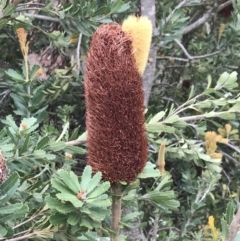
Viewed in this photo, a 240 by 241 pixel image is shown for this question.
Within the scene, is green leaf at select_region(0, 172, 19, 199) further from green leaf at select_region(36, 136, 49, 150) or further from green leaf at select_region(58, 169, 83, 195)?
green leaf at select_region(36, 136, 49, 150)

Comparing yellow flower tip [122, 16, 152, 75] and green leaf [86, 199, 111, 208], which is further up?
yellow flower tip [122, 16, 152, 75]

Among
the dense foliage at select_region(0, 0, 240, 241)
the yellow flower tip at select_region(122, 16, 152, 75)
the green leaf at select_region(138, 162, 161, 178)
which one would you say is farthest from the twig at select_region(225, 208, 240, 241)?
the yellow flower tip at select_region(122, 16, 152, 75)

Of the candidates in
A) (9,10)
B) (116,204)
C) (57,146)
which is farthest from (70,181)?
(9,10)

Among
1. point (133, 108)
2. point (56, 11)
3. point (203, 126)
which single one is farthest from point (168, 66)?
point (133, 108)

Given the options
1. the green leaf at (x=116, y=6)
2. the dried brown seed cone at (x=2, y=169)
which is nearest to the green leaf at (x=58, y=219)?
the dried brown seed cone at (x=2, y=169)

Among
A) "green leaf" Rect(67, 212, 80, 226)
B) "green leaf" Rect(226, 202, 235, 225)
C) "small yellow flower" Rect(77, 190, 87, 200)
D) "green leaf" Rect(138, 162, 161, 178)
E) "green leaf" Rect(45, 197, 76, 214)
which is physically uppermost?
"small yellow flower" Rect(77, 190, 87, 200)

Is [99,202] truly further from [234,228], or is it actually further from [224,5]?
[224,5]
